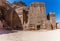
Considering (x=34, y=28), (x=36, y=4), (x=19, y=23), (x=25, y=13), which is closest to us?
(x=34, y=28)

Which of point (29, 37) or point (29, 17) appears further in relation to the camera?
point (29, 17)

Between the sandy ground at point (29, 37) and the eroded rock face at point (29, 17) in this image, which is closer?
the sandy ground at point (29, 37)

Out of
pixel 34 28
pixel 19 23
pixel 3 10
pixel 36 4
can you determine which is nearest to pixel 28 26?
pixel 34 28

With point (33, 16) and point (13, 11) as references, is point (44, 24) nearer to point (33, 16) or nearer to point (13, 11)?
point (33, 16)

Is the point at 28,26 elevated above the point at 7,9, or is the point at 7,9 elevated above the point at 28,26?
the point at 7,9

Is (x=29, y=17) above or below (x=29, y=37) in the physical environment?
above

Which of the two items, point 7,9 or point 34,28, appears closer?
point 34,28

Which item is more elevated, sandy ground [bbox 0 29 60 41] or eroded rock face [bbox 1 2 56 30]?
eroded rock face [bbox 1 2 56 30]

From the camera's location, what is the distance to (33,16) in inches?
672

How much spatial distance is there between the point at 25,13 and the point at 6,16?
12.5 feet

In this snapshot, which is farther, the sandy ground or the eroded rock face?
the eroded rock face

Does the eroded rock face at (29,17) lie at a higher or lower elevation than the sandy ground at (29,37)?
higher

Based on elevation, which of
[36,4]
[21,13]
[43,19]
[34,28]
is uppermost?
[36,4]

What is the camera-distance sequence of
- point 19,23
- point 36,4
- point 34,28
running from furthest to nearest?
point 19,23 < point 36,4 < point 34,28
